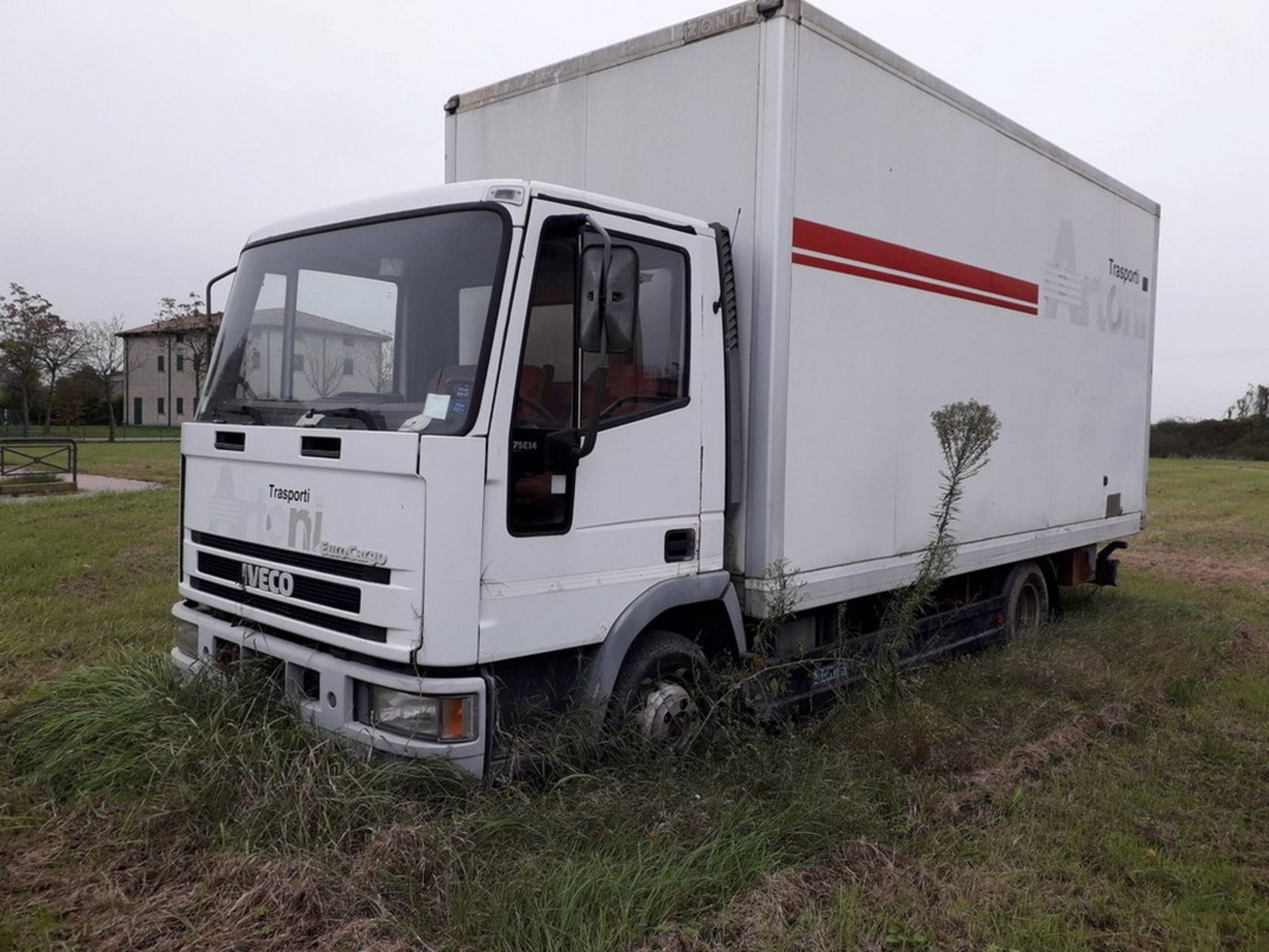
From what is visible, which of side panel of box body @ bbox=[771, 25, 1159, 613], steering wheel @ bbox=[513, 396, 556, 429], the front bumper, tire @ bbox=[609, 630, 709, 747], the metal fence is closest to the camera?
the front bumper

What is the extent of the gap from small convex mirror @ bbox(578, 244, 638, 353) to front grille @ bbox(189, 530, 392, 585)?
44.9 inches

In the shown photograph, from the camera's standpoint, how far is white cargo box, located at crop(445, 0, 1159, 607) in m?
4.75

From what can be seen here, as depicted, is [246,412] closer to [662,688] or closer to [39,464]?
[662,688]

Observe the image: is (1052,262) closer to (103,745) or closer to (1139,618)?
(1139,618)

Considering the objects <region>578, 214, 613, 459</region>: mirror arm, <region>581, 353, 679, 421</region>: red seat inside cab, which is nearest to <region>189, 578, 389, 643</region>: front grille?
<region>578, 214, 613, 459</region>: mirror arm

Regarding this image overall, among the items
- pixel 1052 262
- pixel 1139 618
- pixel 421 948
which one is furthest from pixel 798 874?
pixel 1139 618

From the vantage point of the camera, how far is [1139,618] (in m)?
8.55

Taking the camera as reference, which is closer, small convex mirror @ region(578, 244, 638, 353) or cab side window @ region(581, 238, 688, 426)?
small convex mirror @ region(578, 244, 638, 353)

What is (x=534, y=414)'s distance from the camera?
12.7 feet

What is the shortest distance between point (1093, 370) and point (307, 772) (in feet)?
21.0

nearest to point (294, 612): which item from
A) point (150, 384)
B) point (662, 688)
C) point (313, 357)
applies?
point (313, 357)

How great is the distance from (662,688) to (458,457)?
1.51 m

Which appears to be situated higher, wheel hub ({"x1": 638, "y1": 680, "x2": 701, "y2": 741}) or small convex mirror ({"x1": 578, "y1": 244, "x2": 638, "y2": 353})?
small convex mirror ({"x1": 578, "y1": 244, "x2": 638, "y2": 353})

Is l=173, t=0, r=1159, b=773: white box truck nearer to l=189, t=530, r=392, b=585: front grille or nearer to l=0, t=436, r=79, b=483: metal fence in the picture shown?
l=189, t=530, r=392, b=585: front grille
